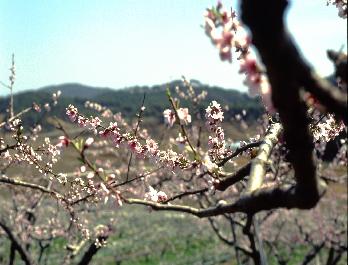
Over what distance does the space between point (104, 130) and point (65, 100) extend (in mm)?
163679

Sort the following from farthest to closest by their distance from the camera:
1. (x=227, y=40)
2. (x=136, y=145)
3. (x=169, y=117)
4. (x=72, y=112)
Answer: (x=72, y=112) < (x=136, y=145) < (x=169, y=117) < (x=227, y=40)

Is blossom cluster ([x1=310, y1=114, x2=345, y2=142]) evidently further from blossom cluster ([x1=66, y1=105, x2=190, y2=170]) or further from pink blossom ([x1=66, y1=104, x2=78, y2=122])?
pink blossom ([x1=66, y1=104, x2=78, y2=122])

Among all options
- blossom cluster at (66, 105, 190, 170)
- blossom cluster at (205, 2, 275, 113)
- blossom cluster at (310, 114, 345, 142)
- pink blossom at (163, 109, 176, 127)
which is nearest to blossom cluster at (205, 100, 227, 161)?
blossom cluster at (66, 105, 190, 170)

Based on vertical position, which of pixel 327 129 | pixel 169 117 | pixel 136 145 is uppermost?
pixel 136 145

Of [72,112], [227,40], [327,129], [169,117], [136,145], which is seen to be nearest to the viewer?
[227,40]

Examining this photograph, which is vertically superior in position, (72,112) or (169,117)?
(72,112)

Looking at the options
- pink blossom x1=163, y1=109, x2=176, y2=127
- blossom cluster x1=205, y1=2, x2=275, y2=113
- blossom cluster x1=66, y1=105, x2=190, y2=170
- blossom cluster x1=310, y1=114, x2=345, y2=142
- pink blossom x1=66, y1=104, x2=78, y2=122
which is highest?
pink blossom x1=66, y1=104, x2=78, y2=122

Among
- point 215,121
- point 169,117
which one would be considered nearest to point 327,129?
point 215,121

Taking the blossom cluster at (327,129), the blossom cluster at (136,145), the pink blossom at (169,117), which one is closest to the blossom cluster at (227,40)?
the pink blossom at (169,117)

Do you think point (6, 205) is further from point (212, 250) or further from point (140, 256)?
point (212, 250)

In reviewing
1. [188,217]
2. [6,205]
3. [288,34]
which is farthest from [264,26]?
[188,217]

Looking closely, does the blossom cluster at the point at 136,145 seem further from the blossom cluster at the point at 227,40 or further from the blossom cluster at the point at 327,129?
the blossom cluster at the point at 227,40

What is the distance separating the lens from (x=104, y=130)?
16.2ft

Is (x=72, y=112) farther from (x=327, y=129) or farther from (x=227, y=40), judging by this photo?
(x=227, y=40)
